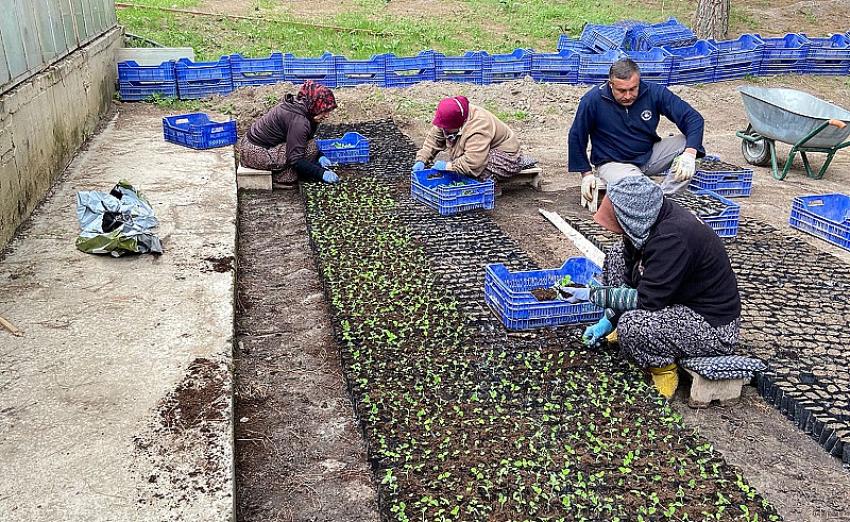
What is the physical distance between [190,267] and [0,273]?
4.00 ft

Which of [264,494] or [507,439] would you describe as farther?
[507,439]

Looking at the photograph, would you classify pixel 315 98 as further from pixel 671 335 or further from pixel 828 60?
pixel 828 60

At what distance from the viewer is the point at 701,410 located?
13.3ft

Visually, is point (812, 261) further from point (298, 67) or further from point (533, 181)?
point (298, 67)

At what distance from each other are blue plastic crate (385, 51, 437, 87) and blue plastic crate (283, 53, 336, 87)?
0.87 meters

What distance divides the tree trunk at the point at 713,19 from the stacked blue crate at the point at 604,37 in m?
2.54

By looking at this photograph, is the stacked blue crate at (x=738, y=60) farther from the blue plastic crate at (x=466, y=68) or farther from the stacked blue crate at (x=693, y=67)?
the blue plastic crate at (x=466, y=68)

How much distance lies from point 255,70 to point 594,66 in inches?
210

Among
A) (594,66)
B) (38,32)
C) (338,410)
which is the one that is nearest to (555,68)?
(594,66)

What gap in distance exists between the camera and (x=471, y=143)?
6957 millimetres

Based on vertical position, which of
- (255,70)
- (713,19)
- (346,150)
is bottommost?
(346,150)

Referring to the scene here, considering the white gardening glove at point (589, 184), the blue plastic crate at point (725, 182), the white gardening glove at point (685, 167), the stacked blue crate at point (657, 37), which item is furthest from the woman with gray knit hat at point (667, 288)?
the stacked blue crate at point (657, 37)

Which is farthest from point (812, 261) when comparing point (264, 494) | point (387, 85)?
point (387, 85)

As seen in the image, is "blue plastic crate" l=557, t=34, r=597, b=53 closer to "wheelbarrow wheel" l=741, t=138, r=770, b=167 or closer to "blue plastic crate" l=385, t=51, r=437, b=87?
"blue plastic crate" l=385, t=51, r=437, b=87
